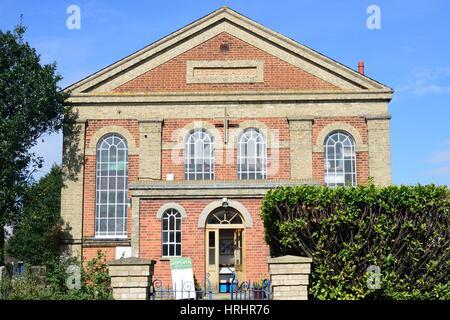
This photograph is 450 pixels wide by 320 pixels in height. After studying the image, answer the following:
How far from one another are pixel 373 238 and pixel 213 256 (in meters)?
7.22

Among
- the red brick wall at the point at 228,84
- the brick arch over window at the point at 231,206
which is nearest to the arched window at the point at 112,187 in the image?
the red brick wall at the point at 228,84

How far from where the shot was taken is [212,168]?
80.8ft

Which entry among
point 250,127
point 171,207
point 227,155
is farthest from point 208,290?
point 250,127

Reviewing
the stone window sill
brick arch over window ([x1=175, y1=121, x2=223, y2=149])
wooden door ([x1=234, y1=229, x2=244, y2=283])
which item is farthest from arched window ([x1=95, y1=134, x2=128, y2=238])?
wooden door ([x1=234, y1=229, x2=244, y2=283])

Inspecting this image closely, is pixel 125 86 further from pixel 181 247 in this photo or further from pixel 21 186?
pixel 181 247

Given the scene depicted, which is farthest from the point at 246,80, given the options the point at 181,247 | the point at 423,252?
the point at 423,252

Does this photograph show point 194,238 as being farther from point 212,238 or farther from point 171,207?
point 171,207

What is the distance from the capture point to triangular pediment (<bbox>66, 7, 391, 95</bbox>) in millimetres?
25344

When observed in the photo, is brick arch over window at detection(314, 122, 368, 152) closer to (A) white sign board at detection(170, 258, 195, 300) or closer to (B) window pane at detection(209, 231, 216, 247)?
(B) window pane at detection(209, 231, 216, 247)

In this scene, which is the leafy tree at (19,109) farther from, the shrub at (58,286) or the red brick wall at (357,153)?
the red brick wall at (357,153)

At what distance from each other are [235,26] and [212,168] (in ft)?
20.6

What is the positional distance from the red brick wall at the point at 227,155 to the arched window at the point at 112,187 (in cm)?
175
